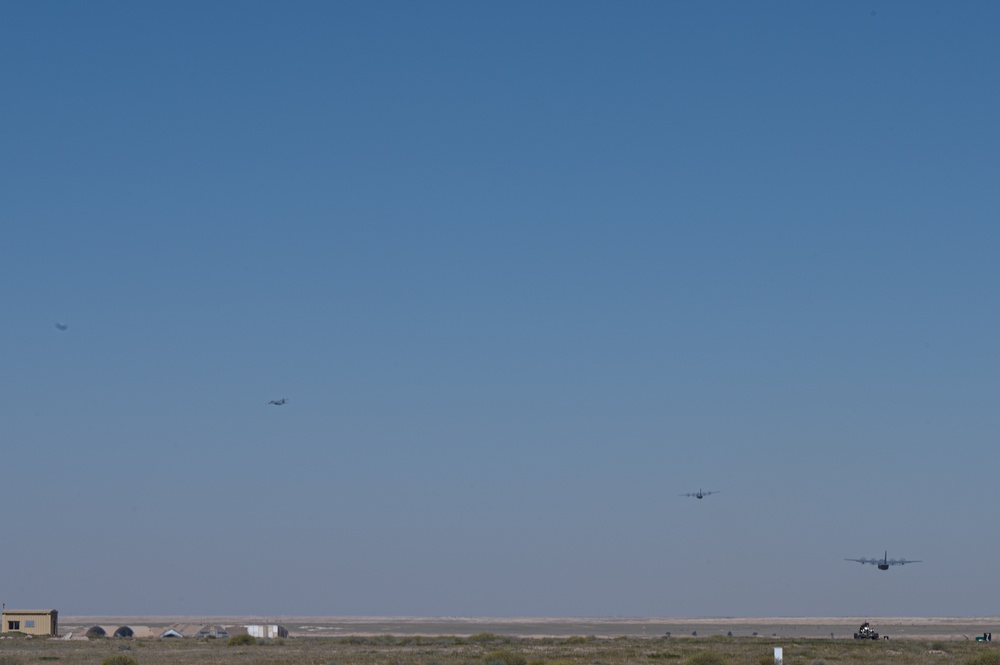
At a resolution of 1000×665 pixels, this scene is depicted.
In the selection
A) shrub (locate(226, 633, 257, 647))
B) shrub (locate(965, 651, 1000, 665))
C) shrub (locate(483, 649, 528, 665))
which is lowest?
shrub (locate(226, 633, 257, 647))

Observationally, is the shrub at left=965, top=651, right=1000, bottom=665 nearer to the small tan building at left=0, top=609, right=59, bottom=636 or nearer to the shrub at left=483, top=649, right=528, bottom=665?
the shrub at left=483, top=649, right=528, bottom=665

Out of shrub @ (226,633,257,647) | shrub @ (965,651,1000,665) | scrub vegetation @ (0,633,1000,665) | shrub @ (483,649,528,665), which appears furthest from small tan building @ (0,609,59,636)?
shrub @ (965,651,1000,665)

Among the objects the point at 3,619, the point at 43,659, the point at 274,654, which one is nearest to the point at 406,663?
the point at 274,654

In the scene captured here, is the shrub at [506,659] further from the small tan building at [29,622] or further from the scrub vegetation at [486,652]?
the small tan building at [29,622]

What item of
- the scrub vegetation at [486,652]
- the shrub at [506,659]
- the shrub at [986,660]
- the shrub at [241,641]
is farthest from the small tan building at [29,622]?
the shrub at [986,660]

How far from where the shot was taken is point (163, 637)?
9950cm

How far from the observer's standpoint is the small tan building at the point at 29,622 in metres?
101

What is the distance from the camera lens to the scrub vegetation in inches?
2419

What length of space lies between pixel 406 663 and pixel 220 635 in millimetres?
47767

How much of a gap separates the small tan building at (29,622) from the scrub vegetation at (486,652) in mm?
9877

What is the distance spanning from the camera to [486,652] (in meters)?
71.8

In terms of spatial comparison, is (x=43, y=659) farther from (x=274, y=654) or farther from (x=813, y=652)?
(x=813, y=652)

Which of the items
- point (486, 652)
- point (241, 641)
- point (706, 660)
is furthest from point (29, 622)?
point (706, 660)

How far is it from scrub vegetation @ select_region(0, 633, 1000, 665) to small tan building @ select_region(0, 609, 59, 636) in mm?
9877
